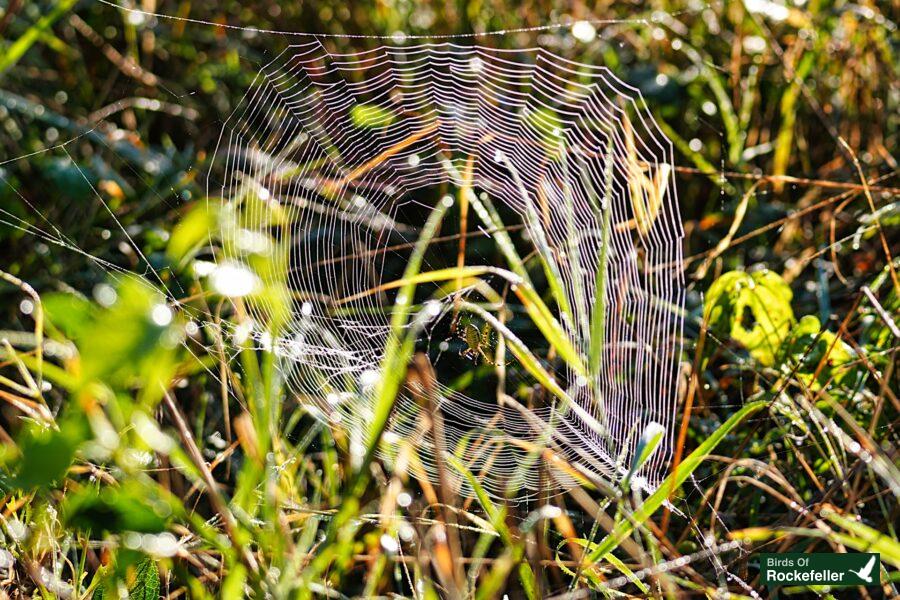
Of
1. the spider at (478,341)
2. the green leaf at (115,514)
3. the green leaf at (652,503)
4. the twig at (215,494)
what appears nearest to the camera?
the green leaf at (115,514)

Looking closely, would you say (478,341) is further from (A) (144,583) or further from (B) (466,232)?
(A) (144,583)

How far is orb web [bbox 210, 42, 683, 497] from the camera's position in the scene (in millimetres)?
1312

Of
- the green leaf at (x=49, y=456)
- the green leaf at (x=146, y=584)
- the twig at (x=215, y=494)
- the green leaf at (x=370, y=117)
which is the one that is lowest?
the green leaf at (x=146, y=584)

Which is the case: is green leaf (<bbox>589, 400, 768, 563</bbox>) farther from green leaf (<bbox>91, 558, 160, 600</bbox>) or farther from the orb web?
green leaf (<bbox>91, 558, 160, 600</bbox>)

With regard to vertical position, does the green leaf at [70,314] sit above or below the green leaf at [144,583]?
above

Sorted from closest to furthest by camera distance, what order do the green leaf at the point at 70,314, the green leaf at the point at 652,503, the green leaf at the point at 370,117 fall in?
the green leaf at the point at 70,314 < the green leaf at the point at 652,503 < the green leaf at the point at 370,117

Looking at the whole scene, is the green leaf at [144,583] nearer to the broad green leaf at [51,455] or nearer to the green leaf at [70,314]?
the broad green leaf at [51,455]

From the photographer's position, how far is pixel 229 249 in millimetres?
1605

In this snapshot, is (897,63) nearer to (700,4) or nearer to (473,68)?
(700,4)

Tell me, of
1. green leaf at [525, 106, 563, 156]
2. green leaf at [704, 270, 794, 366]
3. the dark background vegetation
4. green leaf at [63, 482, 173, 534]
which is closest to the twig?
the dark background vegetation
